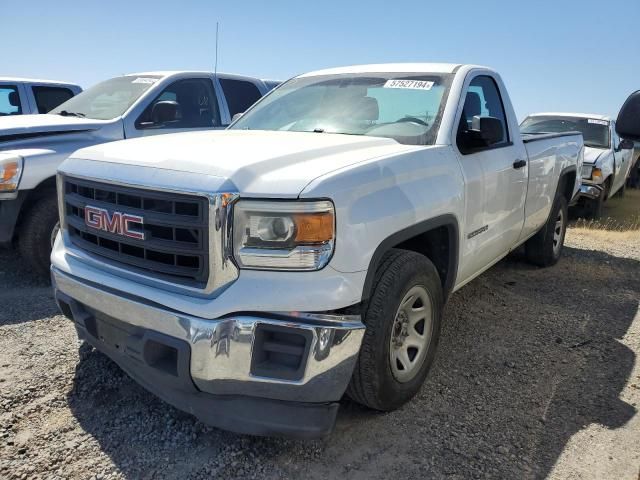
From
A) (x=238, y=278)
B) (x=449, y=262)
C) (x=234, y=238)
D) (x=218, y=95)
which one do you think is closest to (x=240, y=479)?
(x=238, y=278)

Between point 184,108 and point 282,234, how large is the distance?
4370 millimetres

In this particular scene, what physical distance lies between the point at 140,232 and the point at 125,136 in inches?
134

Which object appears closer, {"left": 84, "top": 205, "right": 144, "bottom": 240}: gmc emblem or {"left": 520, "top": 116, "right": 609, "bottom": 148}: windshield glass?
{"left": 84, "top": 205, "right": 144, "bottom": 240}: gmc emblem

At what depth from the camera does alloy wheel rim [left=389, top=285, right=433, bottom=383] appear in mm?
2857

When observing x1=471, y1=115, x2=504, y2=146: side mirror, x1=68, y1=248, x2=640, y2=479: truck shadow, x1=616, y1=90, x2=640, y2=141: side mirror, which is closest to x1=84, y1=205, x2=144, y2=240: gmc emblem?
x1=68, y1=248, x2=640, y2=479: truck shadow

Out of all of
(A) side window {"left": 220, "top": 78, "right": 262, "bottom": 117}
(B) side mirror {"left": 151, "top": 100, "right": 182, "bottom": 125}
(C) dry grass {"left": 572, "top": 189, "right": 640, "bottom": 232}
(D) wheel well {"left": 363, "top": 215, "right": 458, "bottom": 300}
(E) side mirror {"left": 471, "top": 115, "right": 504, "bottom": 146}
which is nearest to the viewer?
(D) wheel well {"left": 363, "top": 215, "right": 458, "bottom": 300}

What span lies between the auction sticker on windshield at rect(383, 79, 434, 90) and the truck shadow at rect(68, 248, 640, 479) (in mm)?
1784

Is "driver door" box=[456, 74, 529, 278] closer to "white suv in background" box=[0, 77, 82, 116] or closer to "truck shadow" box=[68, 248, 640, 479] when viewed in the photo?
"truck shadow" box=[68, 248, 640, 479]

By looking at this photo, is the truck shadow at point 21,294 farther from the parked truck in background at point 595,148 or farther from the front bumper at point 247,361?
the parked truck in background at point 595,148

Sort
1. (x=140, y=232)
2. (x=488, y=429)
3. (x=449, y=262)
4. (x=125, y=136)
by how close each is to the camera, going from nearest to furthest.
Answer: (x=140, y=232) < (x=488, y=429) < (x=449, y=262) < (x=125, y=136)

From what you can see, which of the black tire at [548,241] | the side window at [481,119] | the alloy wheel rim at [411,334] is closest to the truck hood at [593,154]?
the black tire at [548,241]

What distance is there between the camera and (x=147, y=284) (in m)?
2.51

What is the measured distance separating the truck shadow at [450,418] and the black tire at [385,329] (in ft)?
0.61

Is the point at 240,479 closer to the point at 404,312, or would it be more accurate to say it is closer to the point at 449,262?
the point at 404,312
